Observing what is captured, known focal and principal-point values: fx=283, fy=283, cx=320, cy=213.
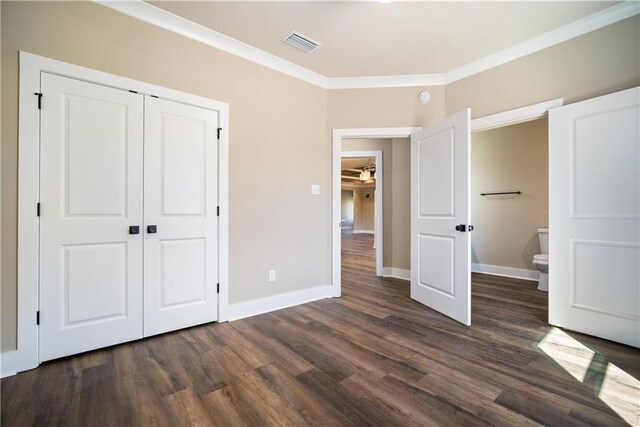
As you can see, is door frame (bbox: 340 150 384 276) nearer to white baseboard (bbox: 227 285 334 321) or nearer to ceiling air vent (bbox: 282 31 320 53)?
white baseboard (bbox: 227 285 334 321)

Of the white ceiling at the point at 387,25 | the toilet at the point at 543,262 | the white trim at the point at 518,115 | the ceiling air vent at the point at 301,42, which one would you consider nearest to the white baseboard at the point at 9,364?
the white ceiling at the point at 387,25

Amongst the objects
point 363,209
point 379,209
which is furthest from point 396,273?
point 363,209

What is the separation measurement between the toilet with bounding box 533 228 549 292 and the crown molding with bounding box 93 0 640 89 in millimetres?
2487

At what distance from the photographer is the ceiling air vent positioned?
104 inches

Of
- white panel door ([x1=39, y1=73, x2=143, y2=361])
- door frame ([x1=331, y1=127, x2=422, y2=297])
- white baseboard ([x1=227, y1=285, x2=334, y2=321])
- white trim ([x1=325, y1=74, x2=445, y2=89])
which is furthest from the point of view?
door frame ([x1=331, y1=127, x2=422, y2=297])

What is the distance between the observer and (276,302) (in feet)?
10.1

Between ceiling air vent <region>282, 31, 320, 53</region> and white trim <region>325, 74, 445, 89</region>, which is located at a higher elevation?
ceiling air vent <region>282, 31, 320, 53</region>

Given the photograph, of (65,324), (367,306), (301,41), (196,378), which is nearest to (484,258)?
(367,306)

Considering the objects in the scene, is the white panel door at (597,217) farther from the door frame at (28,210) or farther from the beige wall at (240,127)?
the door frame at (28,210)

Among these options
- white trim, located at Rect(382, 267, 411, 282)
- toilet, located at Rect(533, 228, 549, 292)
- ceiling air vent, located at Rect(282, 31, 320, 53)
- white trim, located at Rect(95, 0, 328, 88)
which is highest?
ceiling air vent, located at Rect(282, 31, 320, 53)

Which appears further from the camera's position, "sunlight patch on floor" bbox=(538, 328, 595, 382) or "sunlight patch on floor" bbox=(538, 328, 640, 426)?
"sunlight patch on floor" bbox=(538, 328, 595, 382)

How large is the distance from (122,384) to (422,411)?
1.76 meters

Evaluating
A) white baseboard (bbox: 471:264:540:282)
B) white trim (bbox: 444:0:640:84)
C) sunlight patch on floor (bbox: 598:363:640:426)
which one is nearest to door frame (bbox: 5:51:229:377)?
sunlight patch on floor (bbox: 598:363:640:426)

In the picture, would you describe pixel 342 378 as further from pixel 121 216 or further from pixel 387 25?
pixel 387 25
